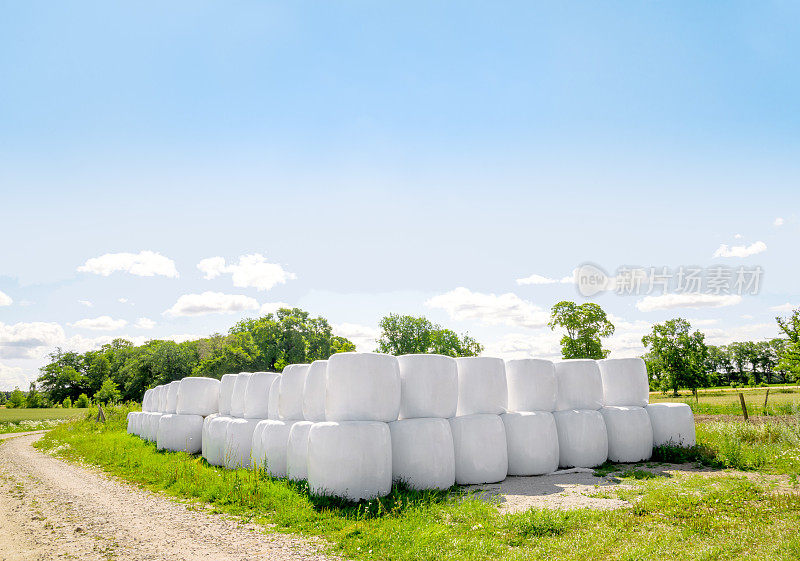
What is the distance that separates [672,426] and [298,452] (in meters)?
8.62

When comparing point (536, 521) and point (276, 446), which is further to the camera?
point (276, 446)

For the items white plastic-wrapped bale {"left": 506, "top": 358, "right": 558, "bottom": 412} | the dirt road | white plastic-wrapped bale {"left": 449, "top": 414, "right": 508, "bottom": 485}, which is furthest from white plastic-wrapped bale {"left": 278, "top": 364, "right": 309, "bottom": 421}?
white plastic-wrapped bale {"left": 506, "top": 358, "right": 558, "bottom": 412}

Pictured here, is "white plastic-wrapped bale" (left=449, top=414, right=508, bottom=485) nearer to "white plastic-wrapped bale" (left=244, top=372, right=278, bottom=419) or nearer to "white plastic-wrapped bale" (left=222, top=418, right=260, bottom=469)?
"white plastic-wrapped bale" (left=244, top=372, right=278, bottom=419)

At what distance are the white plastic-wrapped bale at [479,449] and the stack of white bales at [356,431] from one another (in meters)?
1.55

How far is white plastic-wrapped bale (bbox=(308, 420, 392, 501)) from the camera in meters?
7.68

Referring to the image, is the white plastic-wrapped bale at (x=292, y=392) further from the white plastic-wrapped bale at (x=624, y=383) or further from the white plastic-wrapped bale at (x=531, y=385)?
the white plastic-wrapped bale at (x=624, y=383)

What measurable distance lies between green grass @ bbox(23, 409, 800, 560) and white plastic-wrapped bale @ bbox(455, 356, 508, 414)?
1.70 meters

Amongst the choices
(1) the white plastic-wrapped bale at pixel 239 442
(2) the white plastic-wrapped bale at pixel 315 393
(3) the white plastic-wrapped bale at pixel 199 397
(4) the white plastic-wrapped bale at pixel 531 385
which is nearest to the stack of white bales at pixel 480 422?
(4) the white plastic-wrapped bale at pixel 531 385

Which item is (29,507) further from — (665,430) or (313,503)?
(665,430)

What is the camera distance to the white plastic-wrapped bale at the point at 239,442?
11266 mm

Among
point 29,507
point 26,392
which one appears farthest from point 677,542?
point 26,392

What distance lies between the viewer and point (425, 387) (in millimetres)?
9016

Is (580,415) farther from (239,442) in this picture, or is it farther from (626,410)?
(239,442)

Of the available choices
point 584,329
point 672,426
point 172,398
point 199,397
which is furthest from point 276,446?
point 584,329
